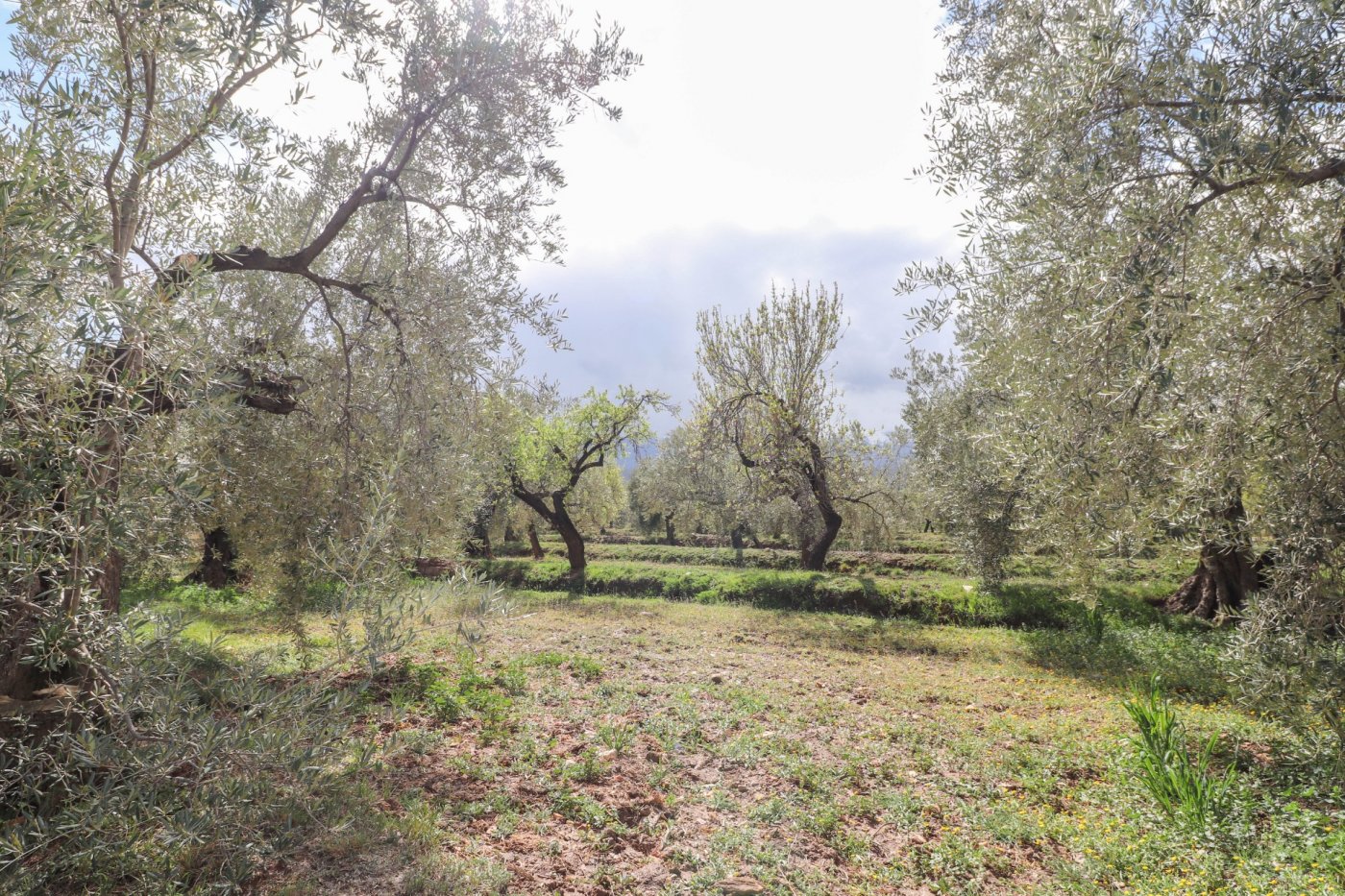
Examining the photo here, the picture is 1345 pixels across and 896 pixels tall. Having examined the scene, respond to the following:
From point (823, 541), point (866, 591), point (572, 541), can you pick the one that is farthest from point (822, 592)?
point (572, 541)

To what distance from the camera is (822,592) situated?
17672 millimetres

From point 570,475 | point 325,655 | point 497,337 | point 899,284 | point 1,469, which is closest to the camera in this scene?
point 1,469

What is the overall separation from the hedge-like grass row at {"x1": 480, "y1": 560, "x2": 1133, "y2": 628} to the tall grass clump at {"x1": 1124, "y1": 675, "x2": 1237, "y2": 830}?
31.9 ft

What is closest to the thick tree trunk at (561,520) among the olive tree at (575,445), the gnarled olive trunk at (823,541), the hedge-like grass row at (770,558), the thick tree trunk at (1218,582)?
the olive tree at (575,445)


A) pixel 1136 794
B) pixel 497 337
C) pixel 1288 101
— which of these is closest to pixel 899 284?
pixel 1288 101

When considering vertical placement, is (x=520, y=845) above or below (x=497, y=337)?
→ below

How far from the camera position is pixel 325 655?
26.9ft

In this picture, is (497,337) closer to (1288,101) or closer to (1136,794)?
(1288,101)

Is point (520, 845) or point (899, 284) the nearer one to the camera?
point (520, 845)

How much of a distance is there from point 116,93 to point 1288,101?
7.35m

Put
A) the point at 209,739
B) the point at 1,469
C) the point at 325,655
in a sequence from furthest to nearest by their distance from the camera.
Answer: the point at 325,655 → the point at 1,469 → the point at 209,739

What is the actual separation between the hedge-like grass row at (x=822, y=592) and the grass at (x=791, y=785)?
4102mm

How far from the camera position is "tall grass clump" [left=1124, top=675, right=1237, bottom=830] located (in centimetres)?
484

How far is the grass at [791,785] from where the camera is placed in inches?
164
